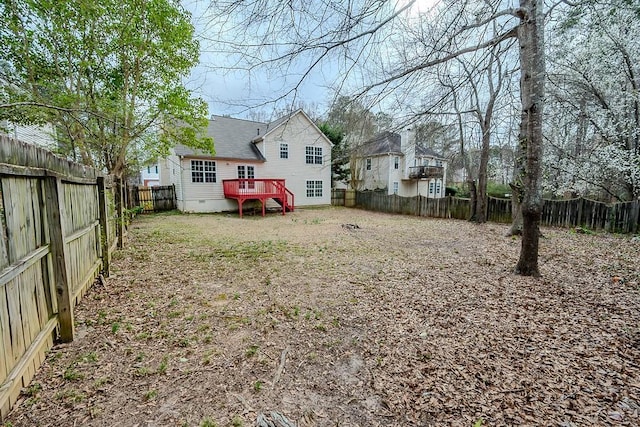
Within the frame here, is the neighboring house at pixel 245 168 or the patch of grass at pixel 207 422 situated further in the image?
the neighboring house at pixel 245 168

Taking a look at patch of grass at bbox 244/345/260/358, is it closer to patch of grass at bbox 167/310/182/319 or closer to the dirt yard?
the dirt yard

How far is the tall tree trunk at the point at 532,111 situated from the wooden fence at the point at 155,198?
1643cm

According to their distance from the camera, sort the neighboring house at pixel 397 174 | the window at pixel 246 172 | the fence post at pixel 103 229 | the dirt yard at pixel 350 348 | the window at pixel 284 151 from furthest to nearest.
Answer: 1. the neighboring house at pixel 397 174
2. the window at pixel 284 151
3. the window at pixel 246 172
4. the fence post at pixel 103 229
5. the dirt yard at pixel 350 348

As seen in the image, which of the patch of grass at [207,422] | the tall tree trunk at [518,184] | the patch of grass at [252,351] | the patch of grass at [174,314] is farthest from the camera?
the tall tree trunk at [518,184]

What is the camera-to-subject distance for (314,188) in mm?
19406

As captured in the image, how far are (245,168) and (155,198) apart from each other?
5.26 meters

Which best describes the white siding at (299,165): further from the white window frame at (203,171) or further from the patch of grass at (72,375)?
the patch of grass at (72,375)

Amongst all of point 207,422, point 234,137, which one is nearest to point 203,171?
point 234,137

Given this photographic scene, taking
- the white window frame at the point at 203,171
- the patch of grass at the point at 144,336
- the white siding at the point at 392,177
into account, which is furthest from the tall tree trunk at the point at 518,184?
the white window frame at the point at 203,171

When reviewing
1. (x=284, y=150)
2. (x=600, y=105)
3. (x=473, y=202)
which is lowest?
(x=473, y=202)

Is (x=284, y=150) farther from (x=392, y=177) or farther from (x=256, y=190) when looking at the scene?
(x=392, y=177)

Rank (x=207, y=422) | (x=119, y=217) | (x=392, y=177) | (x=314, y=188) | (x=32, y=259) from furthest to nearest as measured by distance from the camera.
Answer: (x=392, y=177)
(x=314, y=188)
(x=119, y=217)
(x=32, y=259)
(x=207, y=422)

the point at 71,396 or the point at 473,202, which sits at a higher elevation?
the point at 473,202

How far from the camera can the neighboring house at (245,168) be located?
585 inches
